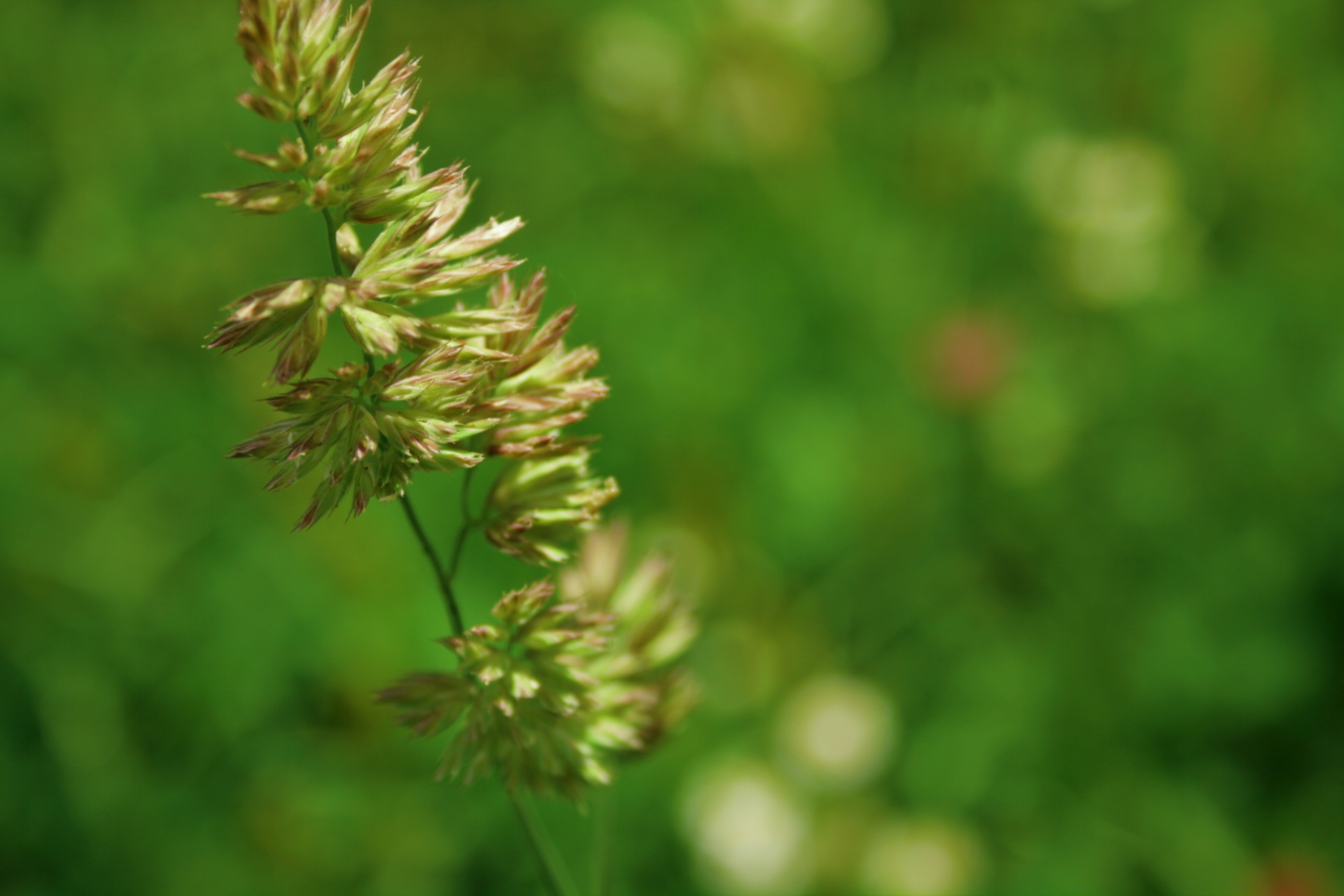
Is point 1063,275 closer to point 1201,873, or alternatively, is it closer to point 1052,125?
point 1052,125

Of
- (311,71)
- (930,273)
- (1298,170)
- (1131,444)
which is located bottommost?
(1131,444)

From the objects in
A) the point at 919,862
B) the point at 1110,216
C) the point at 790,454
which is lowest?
the point at 919,862

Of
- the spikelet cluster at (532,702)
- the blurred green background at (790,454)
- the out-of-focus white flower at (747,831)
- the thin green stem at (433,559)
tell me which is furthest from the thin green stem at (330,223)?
the out-of-focus white flower at (747,831)

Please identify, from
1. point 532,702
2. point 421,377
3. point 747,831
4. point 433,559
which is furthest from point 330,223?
point 747,831

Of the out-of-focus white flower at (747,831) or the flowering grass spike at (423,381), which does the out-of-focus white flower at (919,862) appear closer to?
the out-of-focus white flower at (747,831)

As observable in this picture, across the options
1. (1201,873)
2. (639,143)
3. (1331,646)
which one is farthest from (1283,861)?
(639,143)

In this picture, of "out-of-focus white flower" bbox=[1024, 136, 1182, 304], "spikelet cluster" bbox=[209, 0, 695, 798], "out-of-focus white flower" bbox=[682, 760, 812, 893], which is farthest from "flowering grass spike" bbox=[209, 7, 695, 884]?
"out-of-focus white flower" bbox=[1024, 136, 1182, 304]

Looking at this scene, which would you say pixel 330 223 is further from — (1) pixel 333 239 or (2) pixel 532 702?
(2) pixel 532 702
